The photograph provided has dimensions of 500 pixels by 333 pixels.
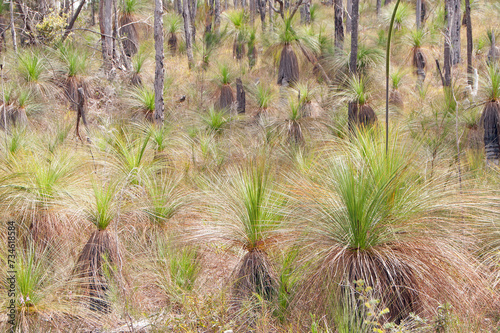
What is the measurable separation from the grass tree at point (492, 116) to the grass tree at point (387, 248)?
3.04 meters

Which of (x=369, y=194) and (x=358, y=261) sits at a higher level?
(x=369, y=194)

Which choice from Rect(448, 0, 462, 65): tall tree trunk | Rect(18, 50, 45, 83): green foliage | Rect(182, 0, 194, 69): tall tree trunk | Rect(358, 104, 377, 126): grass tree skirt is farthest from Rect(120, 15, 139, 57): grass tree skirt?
Rect(448, 0, 462, 65): tall tree trunk

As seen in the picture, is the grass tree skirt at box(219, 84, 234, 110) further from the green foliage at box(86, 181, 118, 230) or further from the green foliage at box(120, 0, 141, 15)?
the green foliage at box(86, 181, 118, 230)

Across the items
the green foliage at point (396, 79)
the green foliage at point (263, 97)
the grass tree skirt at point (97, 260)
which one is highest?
the green foliage at point (396, 79)

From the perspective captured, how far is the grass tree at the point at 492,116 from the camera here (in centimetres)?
496

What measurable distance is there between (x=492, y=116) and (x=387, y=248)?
358 cm

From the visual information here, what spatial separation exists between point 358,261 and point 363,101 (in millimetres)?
5264

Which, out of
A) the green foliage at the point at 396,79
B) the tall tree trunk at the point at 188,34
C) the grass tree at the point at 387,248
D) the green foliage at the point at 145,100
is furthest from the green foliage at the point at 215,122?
the tall tree trunk at the point at 188,34

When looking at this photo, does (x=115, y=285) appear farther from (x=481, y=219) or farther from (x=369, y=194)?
(x=481, y=219)

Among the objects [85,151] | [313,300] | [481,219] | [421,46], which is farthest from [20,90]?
[421,46]

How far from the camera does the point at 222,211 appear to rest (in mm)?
3342

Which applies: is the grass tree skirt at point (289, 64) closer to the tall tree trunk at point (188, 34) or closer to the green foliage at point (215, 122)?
the green foliage at point (215, 122)

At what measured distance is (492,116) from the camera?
5.09 meters

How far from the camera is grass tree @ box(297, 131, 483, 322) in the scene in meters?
2.41
